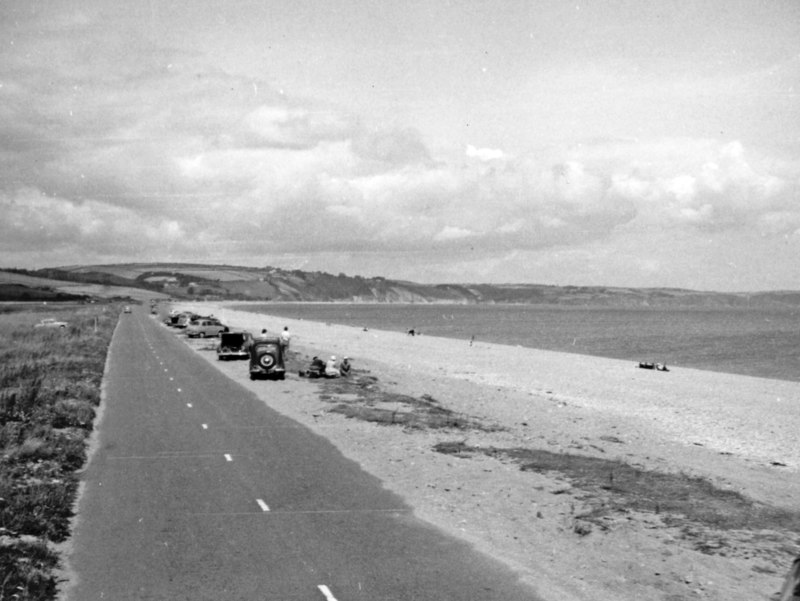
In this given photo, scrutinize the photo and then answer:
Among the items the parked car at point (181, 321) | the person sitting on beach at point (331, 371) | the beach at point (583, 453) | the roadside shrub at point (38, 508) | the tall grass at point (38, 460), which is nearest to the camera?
the tall grass at point (38, 460)

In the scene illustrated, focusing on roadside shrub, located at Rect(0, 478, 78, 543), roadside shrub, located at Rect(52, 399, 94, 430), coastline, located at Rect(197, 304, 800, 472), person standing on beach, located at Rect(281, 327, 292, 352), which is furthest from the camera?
person standing on beach, located at Rect(281, 327, 292, 352)

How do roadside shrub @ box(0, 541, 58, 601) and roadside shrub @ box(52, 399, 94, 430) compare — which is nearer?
roadside shrub @ box(0, 541, 58, 601)

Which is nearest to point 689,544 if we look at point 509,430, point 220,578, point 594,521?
point 594,521

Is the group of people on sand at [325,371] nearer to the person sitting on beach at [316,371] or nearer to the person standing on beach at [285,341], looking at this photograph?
the person sitting on beach at [316,371]

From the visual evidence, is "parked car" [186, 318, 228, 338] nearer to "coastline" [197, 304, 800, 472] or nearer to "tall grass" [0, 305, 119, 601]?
"coastline" [197, 304, 800, 472]

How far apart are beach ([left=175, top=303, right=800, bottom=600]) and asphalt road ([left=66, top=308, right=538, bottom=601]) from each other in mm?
866

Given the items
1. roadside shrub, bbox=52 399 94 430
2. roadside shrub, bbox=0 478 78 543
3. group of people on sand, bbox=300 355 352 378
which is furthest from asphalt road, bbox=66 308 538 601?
group of people on sand, bbox=300 355 352 378

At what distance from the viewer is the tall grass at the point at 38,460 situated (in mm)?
10617

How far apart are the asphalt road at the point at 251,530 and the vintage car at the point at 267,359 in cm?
1374

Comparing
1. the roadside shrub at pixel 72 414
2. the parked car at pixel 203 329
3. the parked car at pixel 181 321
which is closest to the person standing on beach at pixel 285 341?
the roadside shrub at pixel 72 414

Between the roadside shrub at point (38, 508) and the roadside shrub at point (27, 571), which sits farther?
the roadside shrub at point (38, 508)

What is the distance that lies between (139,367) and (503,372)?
24775mm

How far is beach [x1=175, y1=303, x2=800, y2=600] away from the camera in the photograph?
11.3 metres

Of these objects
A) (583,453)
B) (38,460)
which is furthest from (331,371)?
(38,460)
